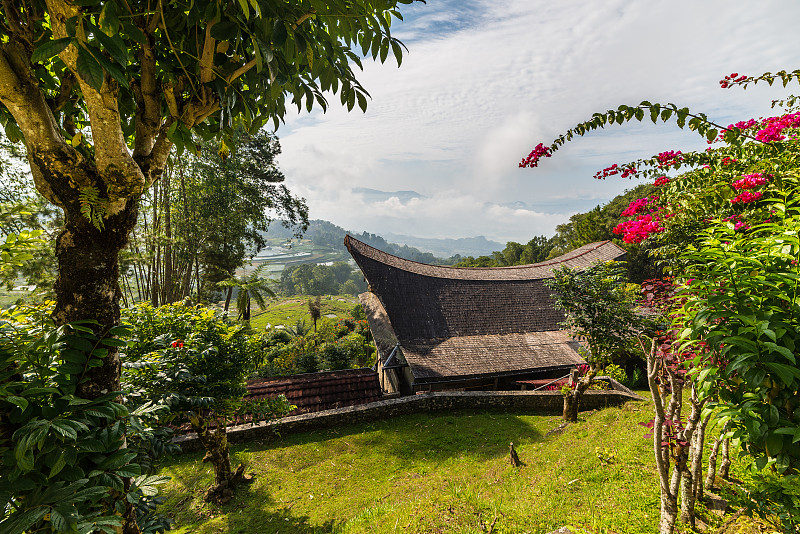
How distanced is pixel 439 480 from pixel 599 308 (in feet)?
16.1

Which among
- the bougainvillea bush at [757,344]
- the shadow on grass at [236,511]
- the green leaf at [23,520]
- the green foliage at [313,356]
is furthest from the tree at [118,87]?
the green foliage at [313,356]

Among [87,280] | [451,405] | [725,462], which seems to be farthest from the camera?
[451,405]

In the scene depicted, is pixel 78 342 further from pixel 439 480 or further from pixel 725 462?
pixel 725 462

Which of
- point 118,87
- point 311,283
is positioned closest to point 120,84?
point 118,87

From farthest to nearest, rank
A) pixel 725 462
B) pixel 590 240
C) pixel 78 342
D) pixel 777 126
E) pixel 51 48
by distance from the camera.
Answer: pixel 590 240 → pixel 777 126 → pixel 725 462 → pixel 78 342 → pixel 51 48

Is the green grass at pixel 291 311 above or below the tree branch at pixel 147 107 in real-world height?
below

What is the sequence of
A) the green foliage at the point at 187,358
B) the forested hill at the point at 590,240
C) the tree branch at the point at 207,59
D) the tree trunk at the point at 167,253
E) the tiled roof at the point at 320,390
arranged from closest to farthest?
the tree branch at the point at 207,59 < the green foliage at the point at 187,358 < the tiled roof at the point at 320,390 < the tree trunk at the point at 167,253 < the forested hill at the point at 590,240

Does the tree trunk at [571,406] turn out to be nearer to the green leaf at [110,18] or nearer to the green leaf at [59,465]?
the green leaf at [59,465]

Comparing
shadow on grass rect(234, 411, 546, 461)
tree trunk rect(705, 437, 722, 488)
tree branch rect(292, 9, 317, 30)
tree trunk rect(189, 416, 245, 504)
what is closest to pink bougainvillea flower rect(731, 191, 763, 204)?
tree trunk rect(705, 437, 722, 488)

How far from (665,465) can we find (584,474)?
7.58 ft

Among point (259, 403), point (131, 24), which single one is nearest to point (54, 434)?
point (131, 24)

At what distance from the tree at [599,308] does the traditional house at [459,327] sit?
423 centimetres

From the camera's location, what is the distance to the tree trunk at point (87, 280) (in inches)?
77.0

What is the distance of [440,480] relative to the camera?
592 centimetres
